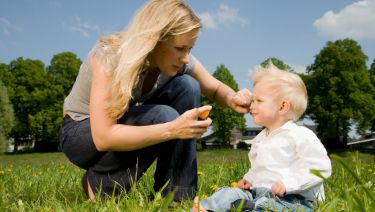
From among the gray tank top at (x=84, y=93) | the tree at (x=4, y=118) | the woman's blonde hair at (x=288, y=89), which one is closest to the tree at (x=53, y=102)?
the tree at (x=4, y=118)

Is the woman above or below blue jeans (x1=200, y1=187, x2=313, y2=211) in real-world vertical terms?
above

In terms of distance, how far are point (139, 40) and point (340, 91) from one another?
37938 mm

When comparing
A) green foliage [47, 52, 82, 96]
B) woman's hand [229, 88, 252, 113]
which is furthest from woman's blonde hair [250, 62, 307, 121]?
green foliage [47, 52, 82, 96]

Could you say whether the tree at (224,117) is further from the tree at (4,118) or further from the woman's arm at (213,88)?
the woman's arm at (213,88)

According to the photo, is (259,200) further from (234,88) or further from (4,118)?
(234,88)

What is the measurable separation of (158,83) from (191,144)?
534 mm

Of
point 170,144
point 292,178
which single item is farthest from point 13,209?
point 292,178

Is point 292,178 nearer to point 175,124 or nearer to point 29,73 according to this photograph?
point 175,124

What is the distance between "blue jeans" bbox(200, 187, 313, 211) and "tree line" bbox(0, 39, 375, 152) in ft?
119

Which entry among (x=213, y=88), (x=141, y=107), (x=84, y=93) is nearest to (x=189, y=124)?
(x=141, y=107)

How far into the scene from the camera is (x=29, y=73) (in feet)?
151

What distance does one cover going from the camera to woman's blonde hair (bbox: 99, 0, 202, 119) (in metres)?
2.98

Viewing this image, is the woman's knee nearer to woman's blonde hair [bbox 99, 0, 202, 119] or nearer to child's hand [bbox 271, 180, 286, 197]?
woman's blonde hair [bbox 99, 0, 202, 119]

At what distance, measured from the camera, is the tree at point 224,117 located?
4300 centimetres
